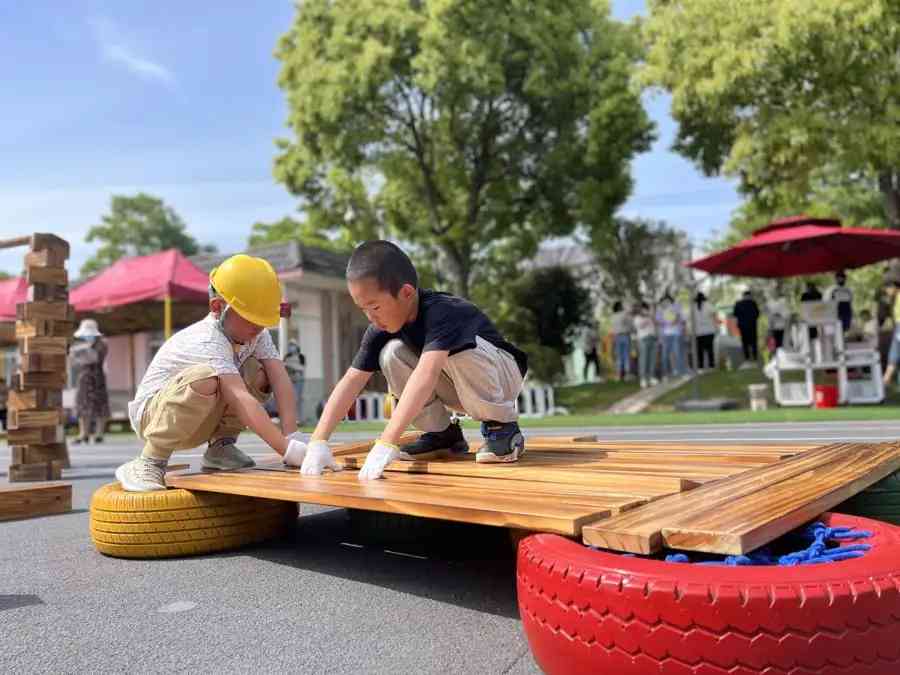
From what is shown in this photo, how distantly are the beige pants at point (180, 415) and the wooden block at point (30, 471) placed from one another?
272cm

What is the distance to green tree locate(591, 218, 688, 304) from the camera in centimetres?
2336

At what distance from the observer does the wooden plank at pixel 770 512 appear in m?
1.44

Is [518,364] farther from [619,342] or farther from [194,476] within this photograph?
[619,342]

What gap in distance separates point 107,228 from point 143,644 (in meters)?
60.0

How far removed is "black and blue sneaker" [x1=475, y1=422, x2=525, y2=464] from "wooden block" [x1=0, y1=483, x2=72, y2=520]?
246cm

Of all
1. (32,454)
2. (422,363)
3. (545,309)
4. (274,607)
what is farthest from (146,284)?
(274,607)

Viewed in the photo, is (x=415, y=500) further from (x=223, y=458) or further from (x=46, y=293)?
(x=46, y=293)

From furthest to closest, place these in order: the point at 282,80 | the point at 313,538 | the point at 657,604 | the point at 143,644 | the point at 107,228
Result: the point at 107,228 < the point at 282,80 < the point at 313,538 < the point at 143,644 < the point at 657,604

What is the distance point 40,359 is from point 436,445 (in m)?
3.28

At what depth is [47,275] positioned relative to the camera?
5129mm

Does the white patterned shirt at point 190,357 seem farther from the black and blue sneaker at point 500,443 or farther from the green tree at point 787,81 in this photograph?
the green tree at point 787,81

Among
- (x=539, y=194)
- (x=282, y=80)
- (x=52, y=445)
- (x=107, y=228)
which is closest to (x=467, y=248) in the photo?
(x=539, y=194)

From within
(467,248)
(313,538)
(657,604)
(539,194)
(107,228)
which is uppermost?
(107,228)

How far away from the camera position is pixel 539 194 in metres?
17.4
